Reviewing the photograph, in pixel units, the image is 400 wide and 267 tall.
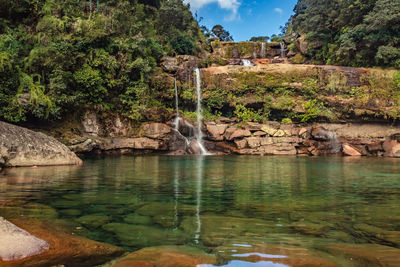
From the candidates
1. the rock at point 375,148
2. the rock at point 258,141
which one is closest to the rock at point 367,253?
the rock at point 258,141

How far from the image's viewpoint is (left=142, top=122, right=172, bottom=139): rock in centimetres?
1762

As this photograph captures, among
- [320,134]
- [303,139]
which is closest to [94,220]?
[303,139]

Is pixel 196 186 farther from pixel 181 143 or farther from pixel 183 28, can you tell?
pixel 183 28

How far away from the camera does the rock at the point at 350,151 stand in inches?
703

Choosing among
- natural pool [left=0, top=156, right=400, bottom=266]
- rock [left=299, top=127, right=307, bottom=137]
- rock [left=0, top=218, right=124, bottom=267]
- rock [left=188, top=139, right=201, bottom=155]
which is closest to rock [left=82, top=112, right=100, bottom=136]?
rock [left=188, top=139, right=201, bottom=155]

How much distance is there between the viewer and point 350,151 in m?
18.0

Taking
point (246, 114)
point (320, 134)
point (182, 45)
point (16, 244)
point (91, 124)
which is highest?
point (182, 45)

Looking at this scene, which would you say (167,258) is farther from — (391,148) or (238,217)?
(391,148)

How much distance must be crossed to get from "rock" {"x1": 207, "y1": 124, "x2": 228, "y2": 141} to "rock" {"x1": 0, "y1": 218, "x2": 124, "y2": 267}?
16457mm

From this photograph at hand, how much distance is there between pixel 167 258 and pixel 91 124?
53.7 ft

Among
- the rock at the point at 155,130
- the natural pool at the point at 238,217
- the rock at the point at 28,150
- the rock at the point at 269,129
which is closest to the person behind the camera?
the natural pool at the point at 238,217

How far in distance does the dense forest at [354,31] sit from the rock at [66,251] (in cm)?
2442

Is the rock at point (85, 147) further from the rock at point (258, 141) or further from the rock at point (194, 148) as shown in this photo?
the rock at point (258, 141)

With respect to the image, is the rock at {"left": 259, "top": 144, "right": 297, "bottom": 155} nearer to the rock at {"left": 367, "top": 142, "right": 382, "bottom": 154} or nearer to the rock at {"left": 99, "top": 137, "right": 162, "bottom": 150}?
the rock at {"left": 367, "top": 142, "right": 382, "bottom": 154}
